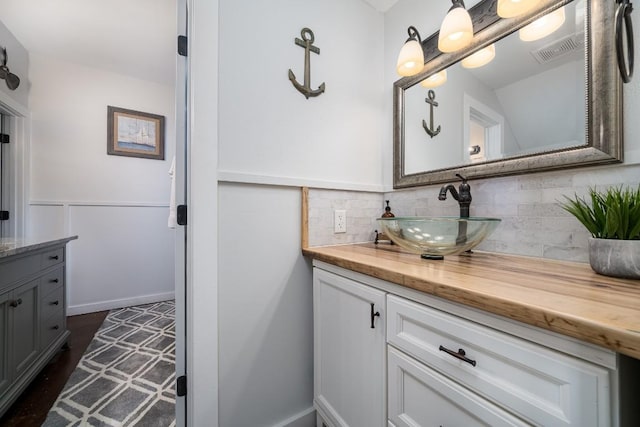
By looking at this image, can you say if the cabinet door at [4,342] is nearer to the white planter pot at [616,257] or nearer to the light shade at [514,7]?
the white planter pot at [616,257]

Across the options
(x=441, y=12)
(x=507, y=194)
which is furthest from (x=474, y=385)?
(x=441, y=12)

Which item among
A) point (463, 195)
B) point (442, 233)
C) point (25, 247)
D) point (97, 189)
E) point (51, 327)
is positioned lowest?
point (51, 327)

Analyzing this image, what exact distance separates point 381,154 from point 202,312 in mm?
1182

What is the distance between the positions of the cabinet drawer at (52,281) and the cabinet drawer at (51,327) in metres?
0.17

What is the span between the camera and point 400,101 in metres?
1.34

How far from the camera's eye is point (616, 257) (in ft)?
1.99

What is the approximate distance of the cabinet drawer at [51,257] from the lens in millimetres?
1557

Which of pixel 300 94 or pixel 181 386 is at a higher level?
→ pixel 300 94

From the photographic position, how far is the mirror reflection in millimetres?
803

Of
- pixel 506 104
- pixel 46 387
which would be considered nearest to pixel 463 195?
pixel 506 104

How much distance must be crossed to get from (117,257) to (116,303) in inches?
18.5

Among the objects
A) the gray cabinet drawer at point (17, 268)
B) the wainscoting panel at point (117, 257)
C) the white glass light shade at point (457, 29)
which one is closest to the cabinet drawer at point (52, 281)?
the gray cabinet drawer at point (17, 268)

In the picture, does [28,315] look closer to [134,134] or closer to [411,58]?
[134,134]

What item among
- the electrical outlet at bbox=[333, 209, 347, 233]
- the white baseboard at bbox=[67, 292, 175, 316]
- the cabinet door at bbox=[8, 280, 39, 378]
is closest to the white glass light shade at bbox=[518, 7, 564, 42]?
the electrical outlet at bbox=[333, 209, 347, 233]
